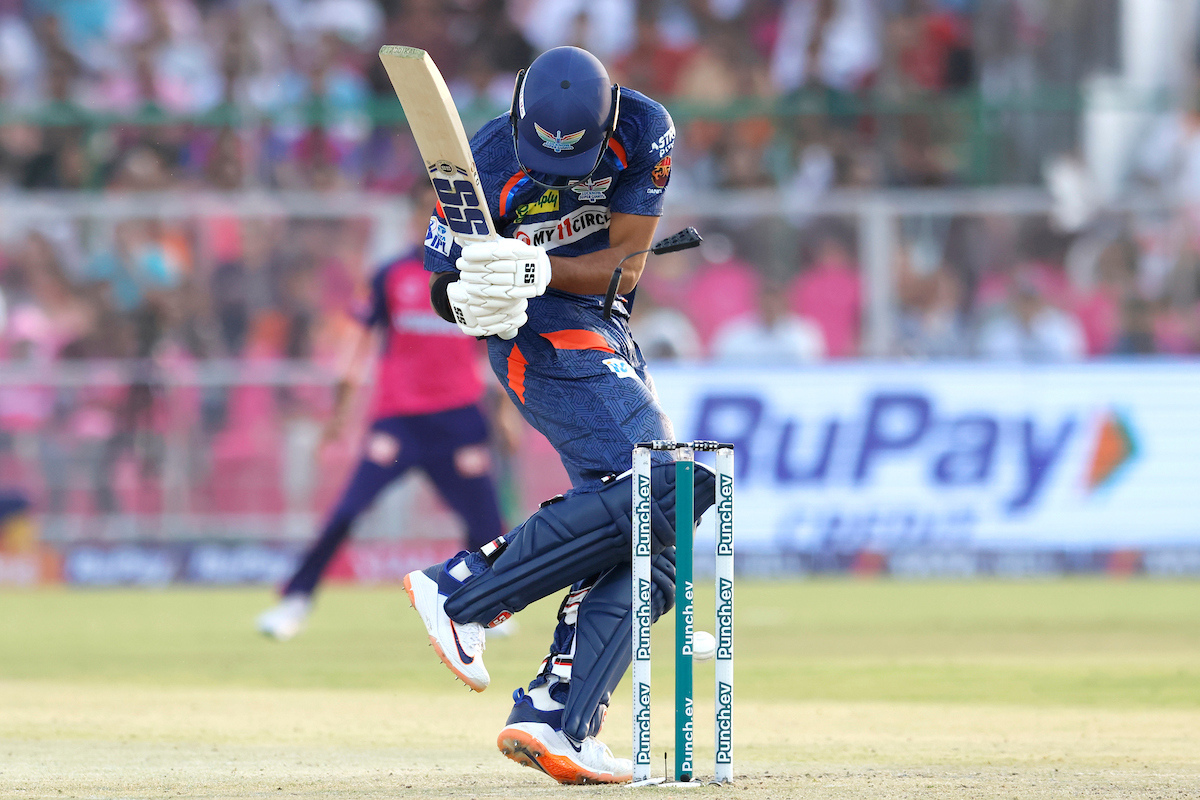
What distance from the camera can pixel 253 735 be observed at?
6.21 meters

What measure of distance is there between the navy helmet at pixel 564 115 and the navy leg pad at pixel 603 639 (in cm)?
115

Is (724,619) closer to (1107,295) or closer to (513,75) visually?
(1107,295)

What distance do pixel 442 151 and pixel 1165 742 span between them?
3.21 metres

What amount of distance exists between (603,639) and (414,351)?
5420 mm

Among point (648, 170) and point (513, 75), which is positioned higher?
point (513, 75)

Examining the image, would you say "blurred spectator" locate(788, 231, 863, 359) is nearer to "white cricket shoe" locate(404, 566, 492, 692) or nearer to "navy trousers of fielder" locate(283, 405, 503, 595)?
"navy trousers of fielder" locate(283, 405, 503, 595)

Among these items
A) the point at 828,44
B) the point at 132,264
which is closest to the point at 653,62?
the point at 828,44

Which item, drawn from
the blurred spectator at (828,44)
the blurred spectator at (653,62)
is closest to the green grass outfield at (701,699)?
the blurred spectator at (828,44)

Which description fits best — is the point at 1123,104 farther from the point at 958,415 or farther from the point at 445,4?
the point at 445,4

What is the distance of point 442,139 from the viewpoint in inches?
185

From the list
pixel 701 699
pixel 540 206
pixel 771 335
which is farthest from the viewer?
pixel 771 335

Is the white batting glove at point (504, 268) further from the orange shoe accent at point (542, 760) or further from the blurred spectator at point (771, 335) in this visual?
the blurred spectator at point (771, 335)

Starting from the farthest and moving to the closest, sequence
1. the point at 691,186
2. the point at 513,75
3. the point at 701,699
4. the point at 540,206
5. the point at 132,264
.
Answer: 1. the point at 513,75
2. the point at 691,186
3. the point at 132,264
4. the point at 701,699
5. the point at 540,206

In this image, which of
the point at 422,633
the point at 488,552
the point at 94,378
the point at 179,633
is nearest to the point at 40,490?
the point at 94,378
